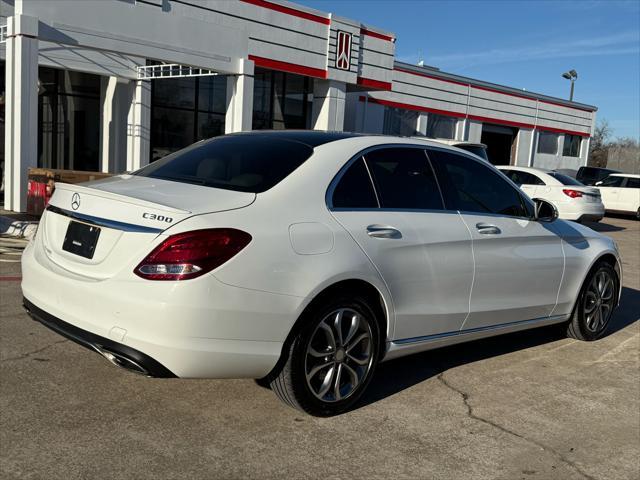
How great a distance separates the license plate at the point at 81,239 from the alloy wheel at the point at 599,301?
167 inches

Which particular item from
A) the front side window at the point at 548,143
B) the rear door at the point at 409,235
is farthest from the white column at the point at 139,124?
the front side window at the point at 548,143

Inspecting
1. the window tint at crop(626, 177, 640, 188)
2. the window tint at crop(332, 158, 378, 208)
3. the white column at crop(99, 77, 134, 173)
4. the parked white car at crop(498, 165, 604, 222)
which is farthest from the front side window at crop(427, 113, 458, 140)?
the window tint at crop(332, 158, 378, 208)

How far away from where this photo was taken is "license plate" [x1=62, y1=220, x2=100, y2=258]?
11.5 ft

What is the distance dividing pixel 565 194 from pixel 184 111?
10.7 metres

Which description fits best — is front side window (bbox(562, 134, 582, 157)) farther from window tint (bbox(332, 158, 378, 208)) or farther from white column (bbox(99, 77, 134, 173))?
window tint (bbox(332, 158, 378, 208))

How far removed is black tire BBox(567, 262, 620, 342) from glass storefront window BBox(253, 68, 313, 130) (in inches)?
623

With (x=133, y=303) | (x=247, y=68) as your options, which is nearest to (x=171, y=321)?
(x=133, y=303)

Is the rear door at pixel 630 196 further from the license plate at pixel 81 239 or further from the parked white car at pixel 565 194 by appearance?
the license plate at pixel 81 239

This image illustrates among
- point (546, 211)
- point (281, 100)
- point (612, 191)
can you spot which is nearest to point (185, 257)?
point (546, 211)

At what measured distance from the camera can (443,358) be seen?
→ 5.18 meters

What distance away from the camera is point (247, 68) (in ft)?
51.4

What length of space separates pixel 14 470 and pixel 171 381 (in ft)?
4.45

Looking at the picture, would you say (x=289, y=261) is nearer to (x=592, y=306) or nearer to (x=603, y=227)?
(x=592, y=306)

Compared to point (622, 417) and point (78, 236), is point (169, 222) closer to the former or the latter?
point (78, 236)
